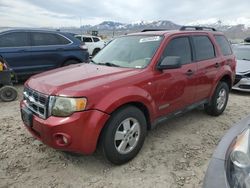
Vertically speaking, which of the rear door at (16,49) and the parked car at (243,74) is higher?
the rear door at (16,49)

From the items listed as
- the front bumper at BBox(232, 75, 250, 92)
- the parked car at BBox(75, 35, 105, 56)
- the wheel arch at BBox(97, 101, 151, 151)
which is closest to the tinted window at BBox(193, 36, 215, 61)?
the wheel arch at BBox(97, 101, 151, 151)

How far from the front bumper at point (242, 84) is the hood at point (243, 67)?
0.79 ft

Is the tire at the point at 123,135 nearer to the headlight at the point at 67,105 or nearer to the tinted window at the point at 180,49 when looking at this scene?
the headlight at the point at 67,105

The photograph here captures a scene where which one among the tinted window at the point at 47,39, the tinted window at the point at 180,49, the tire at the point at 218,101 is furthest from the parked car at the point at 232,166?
the tinted window at the point at 47,39

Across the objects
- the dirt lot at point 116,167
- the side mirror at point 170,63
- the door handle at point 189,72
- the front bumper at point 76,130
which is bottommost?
the dirt lot at point 116,167

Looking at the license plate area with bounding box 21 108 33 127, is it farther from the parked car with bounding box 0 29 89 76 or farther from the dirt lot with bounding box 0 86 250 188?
the parked car with bounding box 0 29 89 76

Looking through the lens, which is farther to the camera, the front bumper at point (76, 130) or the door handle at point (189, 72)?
the door handle at point (189, 72)

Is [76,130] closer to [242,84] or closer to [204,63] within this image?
[204,63]

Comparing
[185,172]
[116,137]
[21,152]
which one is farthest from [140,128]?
[21,152]

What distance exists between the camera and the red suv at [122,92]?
3115 millimetres

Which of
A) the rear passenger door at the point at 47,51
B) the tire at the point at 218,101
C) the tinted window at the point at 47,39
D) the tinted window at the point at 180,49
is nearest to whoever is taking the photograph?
the tinted window at the point at 180,49

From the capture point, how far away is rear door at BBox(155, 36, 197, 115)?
13.1 feet

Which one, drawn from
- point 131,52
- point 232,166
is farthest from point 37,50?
point 232,166

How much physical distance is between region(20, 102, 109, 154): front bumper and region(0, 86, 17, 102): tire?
12.1 feet
